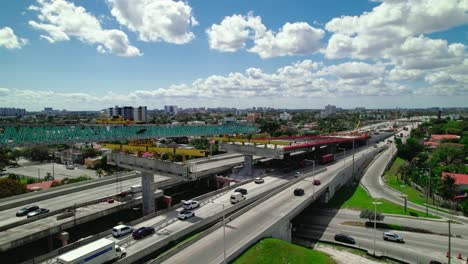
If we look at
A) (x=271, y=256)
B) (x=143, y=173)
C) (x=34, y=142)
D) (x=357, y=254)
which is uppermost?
(x=34, y=142)

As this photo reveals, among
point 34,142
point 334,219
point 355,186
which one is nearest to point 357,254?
point 334,219

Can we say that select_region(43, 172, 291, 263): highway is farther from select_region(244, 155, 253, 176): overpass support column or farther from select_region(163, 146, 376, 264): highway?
select_region(244, 155, 253, 176): overpass support column

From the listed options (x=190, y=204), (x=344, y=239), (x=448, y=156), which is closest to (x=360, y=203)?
(x=344, y=239)

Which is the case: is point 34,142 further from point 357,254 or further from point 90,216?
point 357,254

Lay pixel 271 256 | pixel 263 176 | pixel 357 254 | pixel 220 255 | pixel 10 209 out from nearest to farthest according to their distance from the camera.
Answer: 1. pixel 220 255
2. pixel 271 256
3. pixel 357 254
4. pixel 10 209
5. pixel 263 176

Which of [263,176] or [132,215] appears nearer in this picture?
[132,215]
